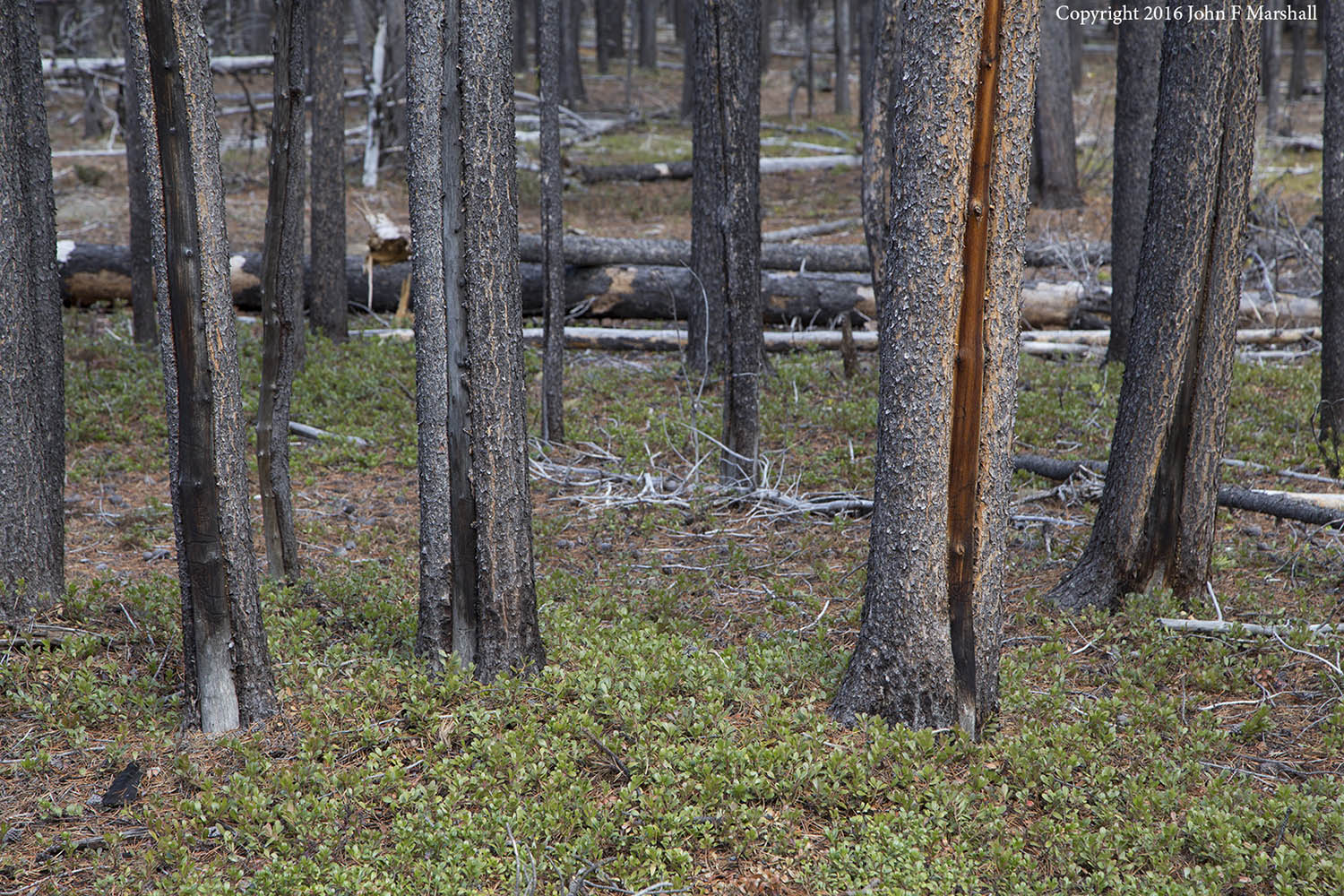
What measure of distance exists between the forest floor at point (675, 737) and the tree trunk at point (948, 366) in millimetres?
271

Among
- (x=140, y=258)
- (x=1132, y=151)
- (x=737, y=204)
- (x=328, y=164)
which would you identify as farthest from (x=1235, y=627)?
(x=140, y=258)

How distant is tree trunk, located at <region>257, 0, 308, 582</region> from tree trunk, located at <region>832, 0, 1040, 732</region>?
2.85 metres

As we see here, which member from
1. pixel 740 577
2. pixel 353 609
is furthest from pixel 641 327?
pixel 353 609

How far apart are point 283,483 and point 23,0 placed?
8.71 ft

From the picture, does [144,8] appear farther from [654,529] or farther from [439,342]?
[654,529]

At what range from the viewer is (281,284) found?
5125mm

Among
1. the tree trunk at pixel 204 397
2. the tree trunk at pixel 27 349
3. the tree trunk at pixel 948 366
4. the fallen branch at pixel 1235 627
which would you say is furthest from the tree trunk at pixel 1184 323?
the tree trunk at pixel 27 349

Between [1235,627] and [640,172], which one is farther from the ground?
[640,172]

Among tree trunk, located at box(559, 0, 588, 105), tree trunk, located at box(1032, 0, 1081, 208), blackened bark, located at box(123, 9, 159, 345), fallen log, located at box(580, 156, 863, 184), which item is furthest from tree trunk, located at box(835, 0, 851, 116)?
blackened bark, located at box(123, 9, 159, 345)

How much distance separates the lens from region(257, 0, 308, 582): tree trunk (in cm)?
471

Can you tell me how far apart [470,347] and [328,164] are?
7.12 metres

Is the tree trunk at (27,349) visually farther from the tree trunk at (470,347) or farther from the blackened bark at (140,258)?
the blackened bark at (140,258)

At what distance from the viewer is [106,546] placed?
19.8 feet

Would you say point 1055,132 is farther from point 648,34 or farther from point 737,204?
point 648,34
